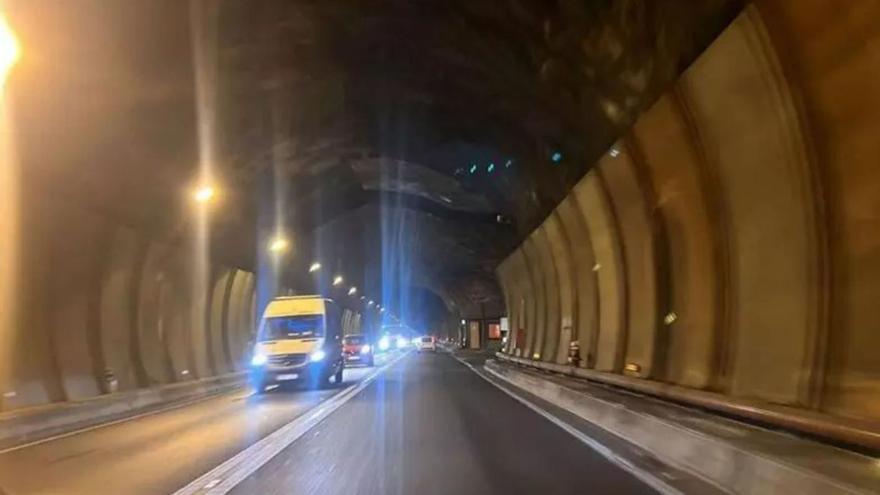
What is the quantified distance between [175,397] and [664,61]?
59.1 feet

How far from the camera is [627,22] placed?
16.7m

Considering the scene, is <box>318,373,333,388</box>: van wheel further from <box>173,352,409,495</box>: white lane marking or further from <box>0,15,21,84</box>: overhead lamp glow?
<box>0,15,21,84</box>: overhead lamp glow

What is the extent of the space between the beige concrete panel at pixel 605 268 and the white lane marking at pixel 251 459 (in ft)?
31.1

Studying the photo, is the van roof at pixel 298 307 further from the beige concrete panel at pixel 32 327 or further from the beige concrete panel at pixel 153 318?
the beige concrete panel at pixel 32 327

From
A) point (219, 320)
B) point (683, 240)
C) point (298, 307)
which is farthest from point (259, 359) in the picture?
point (683, 240)

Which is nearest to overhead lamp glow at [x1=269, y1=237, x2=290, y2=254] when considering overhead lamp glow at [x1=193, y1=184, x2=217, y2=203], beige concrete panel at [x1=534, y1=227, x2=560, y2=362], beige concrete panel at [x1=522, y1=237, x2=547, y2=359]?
beige concrete panel at [x1=522, y1=237, x2=547, y2=359]

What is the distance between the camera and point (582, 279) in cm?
3472

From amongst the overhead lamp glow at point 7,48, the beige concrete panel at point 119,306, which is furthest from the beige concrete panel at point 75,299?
the overhead lamp glow at point 7,48

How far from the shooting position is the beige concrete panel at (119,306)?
26344 millimetres

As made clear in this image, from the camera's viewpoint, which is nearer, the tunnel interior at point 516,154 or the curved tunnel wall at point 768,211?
the curved tunnel wall at point 768,211

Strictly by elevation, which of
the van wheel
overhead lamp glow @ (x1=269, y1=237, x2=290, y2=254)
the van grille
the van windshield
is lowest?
the van wheel

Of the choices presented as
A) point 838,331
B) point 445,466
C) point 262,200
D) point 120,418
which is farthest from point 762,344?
point 262,200

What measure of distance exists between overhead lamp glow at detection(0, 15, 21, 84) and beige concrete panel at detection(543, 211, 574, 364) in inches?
863

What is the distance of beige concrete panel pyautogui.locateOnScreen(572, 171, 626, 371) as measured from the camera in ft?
89.9
